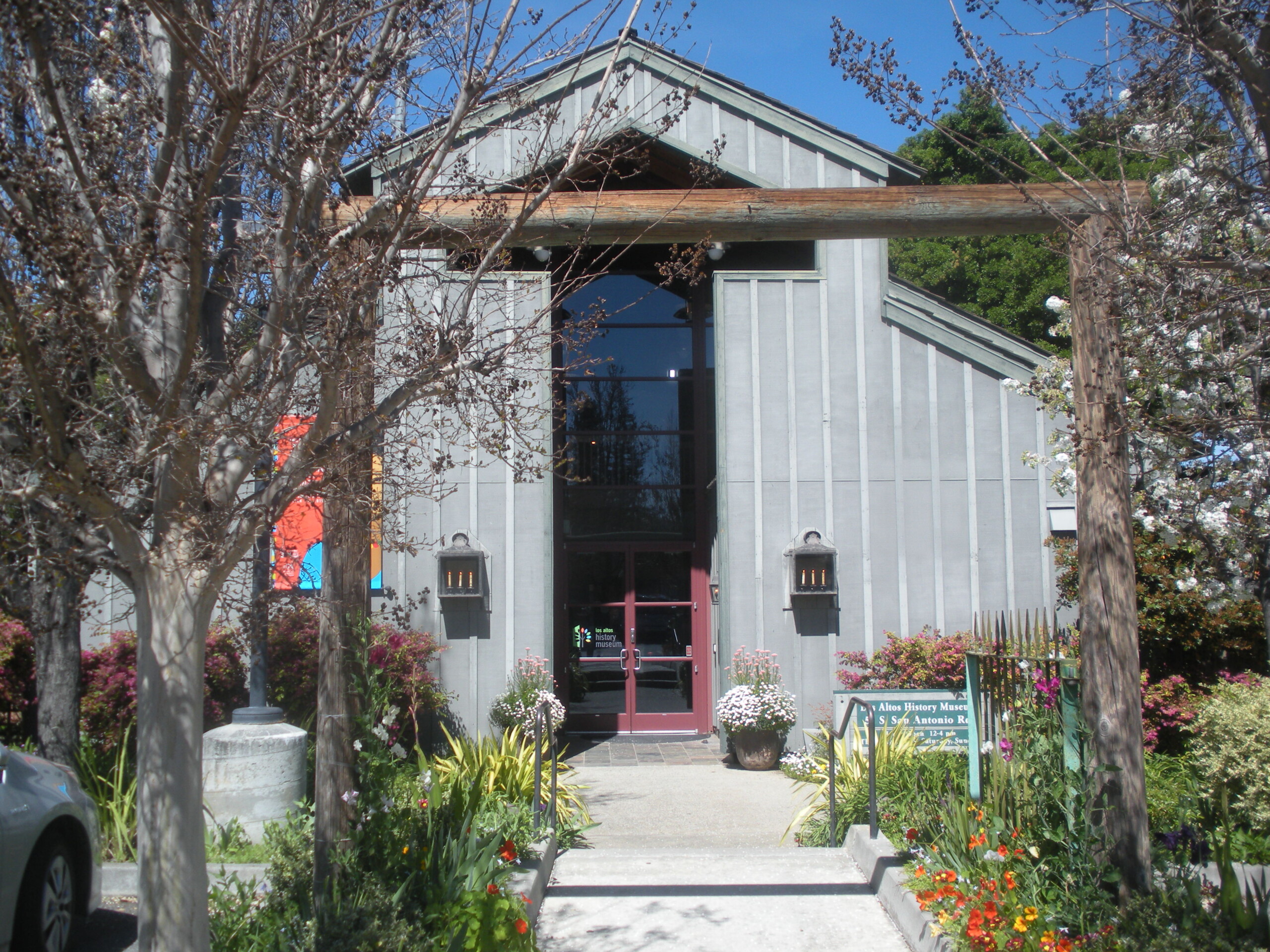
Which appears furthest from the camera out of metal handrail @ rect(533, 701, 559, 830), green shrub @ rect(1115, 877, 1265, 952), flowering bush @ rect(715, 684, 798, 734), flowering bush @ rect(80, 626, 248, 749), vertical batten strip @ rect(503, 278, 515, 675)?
vertical batten strip @ rect(503, 278, 515, 675)

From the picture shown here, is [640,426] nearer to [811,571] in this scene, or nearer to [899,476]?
[811,571]

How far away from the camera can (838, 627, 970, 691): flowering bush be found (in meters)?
10.9

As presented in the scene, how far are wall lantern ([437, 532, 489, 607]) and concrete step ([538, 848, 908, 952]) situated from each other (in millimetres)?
4708

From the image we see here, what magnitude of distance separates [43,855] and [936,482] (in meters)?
9.64

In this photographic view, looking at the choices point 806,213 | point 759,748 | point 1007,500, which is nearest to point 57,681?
point 806,213

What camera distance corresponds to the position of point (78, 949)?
17.3 feet

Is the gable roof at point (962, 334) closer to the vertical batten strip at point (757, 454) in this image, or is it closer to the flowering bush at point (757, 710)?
the vertical batten strip at point (757, 454)

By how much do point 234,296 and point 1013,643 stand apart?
8.01 metres

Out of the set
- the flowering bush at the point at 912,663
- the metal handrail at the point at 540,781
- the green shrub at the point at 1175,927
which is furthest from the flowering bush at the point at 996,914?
the flowering bush at the point at 912,663

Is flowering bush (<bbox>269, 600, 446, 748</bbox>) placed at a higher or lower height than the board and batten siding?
lower

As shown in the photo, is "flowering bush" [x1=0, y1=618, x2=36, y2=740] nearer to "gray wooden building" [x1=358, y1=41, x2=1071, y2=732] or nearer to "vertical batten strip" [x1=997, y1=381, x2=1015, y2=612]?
"gray wooden building" [x1=358, y1=41, x2=1071, y2=732]

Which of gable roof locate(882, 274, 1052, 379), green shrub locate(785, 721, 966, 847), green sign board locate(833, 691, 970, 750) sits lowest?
green shrub locate(785, 721, 966, 847)

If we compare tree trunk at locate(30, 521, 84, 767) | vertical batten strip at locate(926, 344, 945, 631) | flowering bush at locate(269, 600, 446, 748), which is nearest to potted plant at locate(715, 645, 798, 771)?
vertical batten strip at locate(926, 344, 945, 631)

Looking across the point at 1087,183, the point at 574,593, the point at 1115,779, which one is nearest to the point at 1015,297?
the point at 574,593
